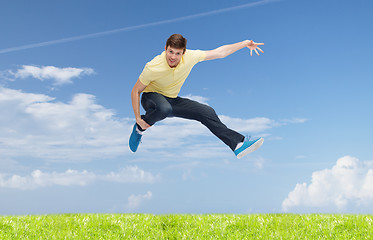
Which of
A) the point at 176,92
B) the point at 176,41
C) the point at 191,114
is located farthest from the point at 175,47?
the point at 191,114

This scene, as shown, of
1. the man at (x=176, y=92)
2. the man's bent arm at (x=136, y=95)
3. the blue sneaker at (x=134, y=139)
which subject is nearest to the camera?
the man at (x=176, y=92)

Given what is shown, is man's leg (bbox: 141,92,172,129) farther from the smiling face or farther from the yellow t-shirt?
the smiling face

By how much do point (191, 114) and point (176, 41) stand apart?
1.20 meters

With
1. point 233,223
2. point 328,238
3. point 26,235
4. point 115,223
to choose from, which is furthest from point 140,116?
point 328,238

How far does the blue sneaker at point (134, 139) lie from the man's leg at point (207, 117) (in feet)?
2.78

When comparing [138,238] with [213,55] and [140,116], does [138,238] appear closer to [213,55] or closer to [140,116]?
[140,116]

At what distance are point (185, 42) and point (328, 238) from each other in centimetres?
371

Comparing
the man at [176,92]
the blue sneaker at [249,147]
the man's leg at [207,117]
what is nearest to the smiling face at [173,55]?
the man at [176,92]

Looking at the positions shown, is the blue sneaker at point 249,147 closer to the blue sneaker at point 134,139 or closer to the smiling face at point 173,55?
the smiling face at point 173,55

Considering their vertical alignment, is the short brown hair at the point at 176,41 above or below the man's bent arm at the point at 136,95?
above

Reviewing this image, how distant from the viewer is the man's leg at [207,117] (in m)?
6.10

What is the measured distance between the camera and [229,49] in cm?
626

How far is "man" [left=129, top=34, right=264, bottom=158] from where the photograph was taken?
18.7ft

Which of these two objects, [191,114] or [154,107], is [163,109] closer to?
[154,107]
